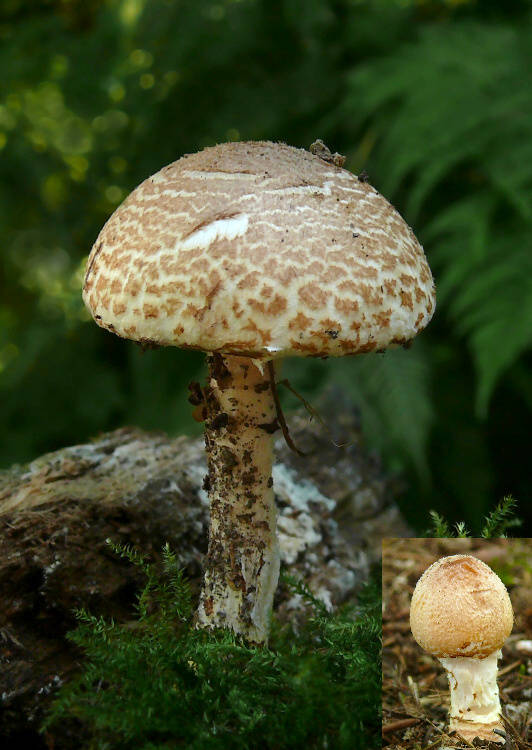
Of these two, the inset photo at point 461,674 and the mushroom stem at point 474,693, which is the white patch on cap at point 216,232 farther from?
the mushroom stem at point 474,693

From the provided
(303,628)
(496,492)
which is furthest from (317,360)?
(303,628)

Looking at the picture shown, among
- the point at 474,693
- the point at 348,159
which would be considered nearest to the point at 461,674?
the point at 474,693

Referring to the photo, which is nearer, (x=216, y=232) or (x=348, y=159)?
(x=216, y=232)

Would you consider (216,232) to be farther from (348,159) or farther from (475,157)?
(348,159)

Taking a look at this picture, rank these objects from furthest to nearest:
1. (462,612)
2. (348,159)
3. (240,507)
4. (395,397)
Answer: (348,159), (395,397), (240,507), (462,612)

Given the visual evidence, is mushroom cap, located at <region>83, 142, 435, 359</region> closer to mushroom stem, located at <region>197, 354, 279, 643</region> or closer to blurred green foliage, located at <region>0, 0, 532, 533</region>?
mushroom stem, located at <region>197, 354, 279, 643</region>

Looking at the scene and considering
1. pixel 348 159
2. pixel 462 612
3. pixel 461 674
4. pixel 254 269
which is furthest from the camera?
pixel 348 159

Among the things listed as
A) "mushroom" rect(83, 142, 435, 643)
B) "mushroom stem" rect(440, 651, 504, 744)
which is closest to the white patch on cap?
"mushroom" rect(83, 142, 435, 643)

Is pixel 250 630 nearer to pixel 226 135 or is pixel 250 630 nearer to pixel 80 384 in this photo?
pixel 80 384
